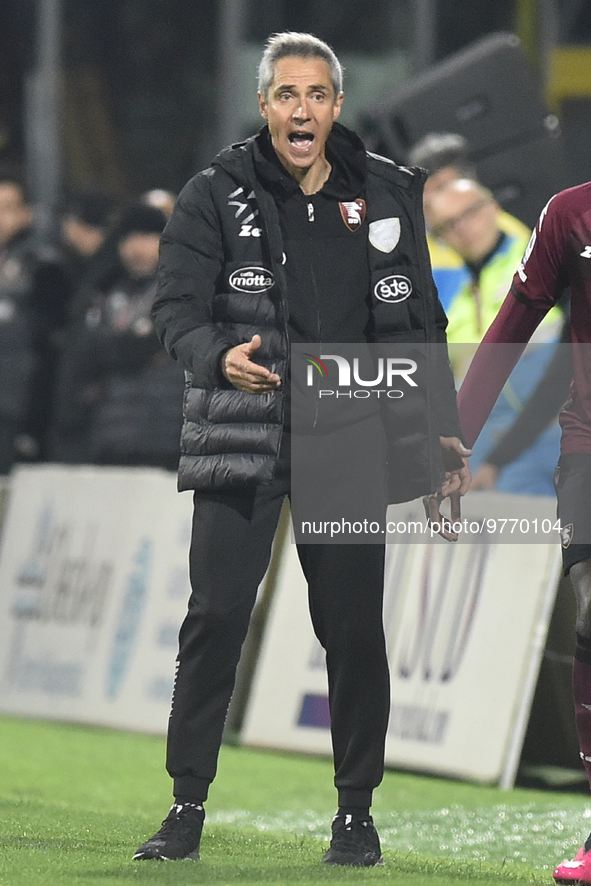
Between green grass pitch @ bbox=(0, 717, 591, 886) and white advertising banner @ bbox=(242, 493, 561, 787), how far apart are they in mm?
140

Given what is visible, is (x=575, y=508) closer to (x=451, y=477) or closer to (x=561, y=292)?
(x=451, y=477)

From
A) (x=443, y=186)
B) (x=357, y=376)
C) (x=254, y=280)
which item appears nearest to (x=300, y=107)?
(x=254, y=280)

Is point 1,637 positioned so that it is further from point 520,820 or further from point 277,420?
point 277,420

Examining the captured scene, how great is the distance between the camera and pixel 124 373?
9.49 m

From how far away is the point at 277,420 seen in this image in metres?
4.57

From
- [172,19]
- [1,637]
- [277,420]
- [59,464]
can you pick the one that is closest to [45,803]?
[277,420]

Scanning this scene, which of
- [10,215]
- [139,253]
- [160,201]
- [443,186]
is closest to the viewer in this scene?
[443,186]

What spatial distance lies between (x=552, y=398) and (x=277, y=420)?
3.09 metres

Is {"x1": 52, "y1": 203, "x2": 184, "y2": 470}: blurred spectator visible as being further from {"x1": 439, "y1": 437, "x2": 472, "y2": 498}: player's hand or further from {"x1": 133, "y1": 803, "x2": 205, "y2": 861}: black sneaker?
{"x1": 133, "y1": 803, "x2": 205, "y2": 861}: black sneaker

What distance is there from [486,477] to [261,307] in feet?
10.4

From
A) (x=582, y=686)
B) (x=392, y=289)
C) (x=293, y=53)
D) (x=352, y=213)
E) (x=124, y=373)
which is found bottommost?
(x=582, y=686)

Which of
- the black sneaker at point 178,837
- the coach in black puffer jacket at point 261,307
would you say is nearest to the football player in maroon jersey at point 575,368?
the coach in black puffer jacket at point 261,307

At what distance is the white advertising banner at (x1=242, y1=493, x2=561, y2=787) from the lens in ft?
23.9

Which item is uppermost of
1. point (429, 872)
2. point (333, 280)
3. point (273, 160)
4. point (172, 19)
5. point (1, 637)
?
point (172, 19)
